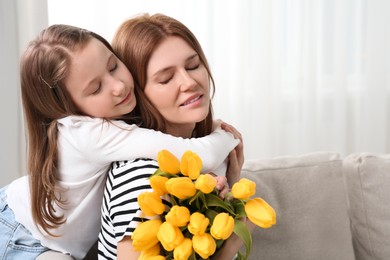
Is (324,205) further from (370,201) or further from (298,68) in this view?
(298,68)

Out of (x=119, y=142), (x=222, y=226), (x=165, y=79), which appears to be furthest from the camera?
(x=165, y=79)

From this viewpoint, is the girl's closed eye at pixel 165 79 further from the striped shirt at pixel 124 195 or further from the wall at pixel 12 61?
the wall at pixel 12 61

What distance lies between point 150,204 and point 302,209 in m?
0.86

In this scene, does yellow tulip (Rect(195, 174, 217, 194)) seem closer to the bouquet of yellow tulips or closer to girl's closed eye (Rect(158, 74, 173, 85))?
the bouquet of yellow tulips

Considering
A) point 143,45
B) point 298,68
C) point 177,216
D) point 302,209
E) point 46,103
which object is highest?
point 143,45

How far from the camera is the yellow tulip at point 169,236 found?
1109 mm

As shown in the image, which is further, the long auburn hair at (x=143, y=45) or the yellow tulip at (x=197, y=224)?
the long auburn hair at (x=143, y=45)

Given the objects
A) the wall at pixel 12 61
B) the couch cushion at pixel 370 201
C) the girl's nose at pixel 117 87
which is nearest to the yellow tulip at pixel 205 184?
the girl's nose at pixel 117 87

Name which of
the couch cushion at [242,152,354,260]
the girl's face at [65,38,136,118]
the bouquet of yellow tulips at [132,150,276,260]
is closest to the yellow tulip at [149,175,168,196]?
the bouquet of yellow tulips at [132,150,276,260]

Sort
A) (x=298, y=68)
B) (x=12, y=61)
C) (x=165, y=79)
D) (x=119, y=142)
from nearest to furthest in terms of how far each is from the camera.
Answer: (x=119, y=142), (x=165, y=79), (x=12, y=61), (x=298, y=68)

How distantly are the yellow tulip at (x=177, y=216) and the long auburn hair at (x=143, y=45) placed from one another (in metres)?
0.44

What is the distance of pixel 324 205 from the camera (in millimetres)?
1919

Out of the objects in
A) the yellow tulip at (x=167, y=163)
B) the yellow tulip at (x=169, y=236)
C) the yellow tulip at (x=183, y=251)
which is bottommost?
the yellow tulip at (x=183, y=251)

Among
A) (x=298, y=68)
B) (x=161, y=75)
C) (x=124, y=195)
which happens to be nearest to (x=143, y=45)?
(x=161, y=75)
